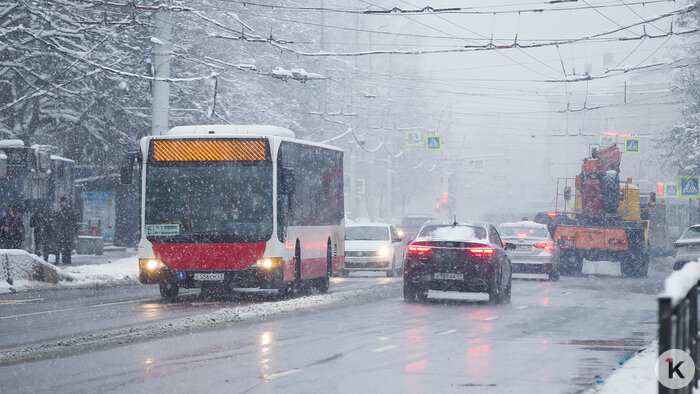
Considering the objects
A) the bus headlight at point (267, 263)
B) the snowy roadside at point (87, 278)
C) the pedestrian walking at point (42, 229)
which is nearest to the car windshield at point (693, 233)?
the snowy roadside at point (87, 278)

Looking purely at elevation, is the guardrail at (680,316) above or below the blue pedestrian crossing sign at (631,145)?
below

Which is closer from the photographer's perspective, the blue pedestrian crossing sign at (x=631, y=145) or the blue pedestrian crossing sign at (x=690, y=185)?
the blue pedestrian crossing sign at (x=690, y=185)

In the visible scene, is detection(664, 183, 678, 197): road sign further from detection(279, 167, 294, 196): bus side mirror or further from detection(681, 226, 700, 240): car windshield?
detection(279, 167, 294, 196): bus side mirror

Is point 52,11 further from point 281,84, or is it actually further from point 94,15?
point 281,84

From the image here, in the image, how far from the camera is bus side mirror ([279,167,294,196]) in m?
21.4

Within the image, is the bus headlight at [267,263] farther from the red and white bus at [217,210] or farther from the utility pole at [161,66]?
the utility pole at [161,66]

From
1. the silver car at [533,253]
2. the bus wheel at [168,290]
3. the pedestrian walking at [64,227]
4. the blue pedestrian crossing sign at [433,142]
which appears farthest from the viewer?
the blue pedestrian crossing sign at [433,142]

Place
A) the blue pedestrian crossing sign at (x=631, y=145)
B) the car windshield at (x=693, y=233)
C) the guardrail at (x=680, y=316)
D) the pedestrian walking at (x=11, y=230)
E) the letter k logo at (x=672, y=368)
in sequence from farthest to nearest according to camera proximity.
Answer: the blue pedestrian crossing sign at (x=631, y=145) < the car windshield at (x=693, y=233) < the pedestrian walking at (x=11, y=230) < the letter k logo at (x=672, y=368) < the guardrail at (x=680, y=316)

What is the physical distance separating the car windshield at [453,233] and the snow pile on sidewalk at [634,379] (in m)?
10.5

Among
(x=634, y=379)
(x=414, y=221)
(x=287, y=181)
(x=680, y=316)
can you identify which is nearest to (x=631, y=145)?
(x=414, y=221)

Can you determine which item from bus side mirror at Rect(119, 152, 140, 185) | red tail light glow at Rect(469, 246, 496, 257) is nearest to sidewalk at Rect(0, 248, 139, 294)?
bus side mirror at Rect(119, 152, 140, 185)

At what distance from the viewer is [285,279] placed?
21.6 m

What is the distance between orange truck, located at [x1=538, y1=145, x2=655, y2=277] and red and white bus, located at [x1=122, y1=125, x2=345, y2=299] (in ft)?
51.3

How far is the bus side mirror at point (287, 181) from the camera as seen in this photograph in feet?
70.1
